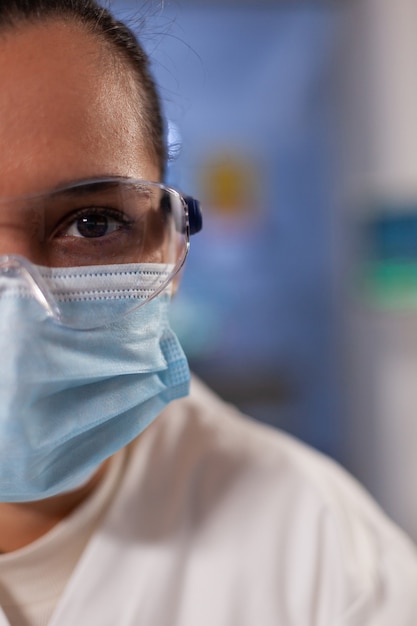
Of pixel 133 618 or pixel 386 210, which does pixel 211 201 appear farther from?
pixel 133 618

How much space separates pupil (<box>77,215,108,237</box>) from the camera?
2.58 feet

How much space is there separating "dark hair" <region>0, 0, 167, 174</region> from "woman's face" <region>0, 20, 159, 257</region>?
0.5 inches

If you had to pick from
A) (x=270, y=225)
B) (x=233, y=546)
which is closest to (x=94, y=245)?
(x=233, y=546)

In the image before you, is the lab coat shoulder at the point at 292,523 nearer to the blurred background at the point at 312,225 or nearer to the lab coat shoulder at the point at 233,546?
the lab coat shoulder at the point at 233,546

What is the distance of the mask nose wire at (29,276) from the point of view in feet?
2.31

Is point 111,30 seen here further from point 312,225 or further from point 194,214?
point 312,225

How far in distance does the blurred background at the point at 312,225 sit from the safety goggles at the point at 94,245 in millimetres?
1901

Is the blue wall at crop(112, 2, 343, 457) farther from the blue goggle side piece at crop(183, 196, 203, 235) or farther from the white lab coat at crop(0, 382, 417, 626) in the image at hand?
the blue goggle side piece at crop(183, 196, 203, 235)

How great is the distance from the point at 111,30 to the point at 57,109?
0.14 metres

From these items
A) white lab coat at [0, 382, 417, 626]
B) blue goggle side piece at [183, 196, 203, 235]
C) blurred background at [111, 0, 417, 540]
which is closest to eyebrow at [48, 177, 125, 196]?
blue goggle side piece at [183, 196, 203, 235]

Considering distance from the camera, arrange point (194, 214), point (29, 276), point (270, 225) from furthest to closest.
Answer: point (270, 225), point (194, 214), point (29, 276)

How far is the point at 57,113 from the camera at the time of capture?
2.36ft

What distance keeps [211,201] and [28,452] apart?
222cm

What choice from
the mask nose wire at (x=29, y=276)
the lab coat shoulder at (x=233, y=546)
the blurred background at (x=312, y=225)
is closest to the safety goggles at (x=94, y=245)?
the mask nose wire at (x=29, y=276)
